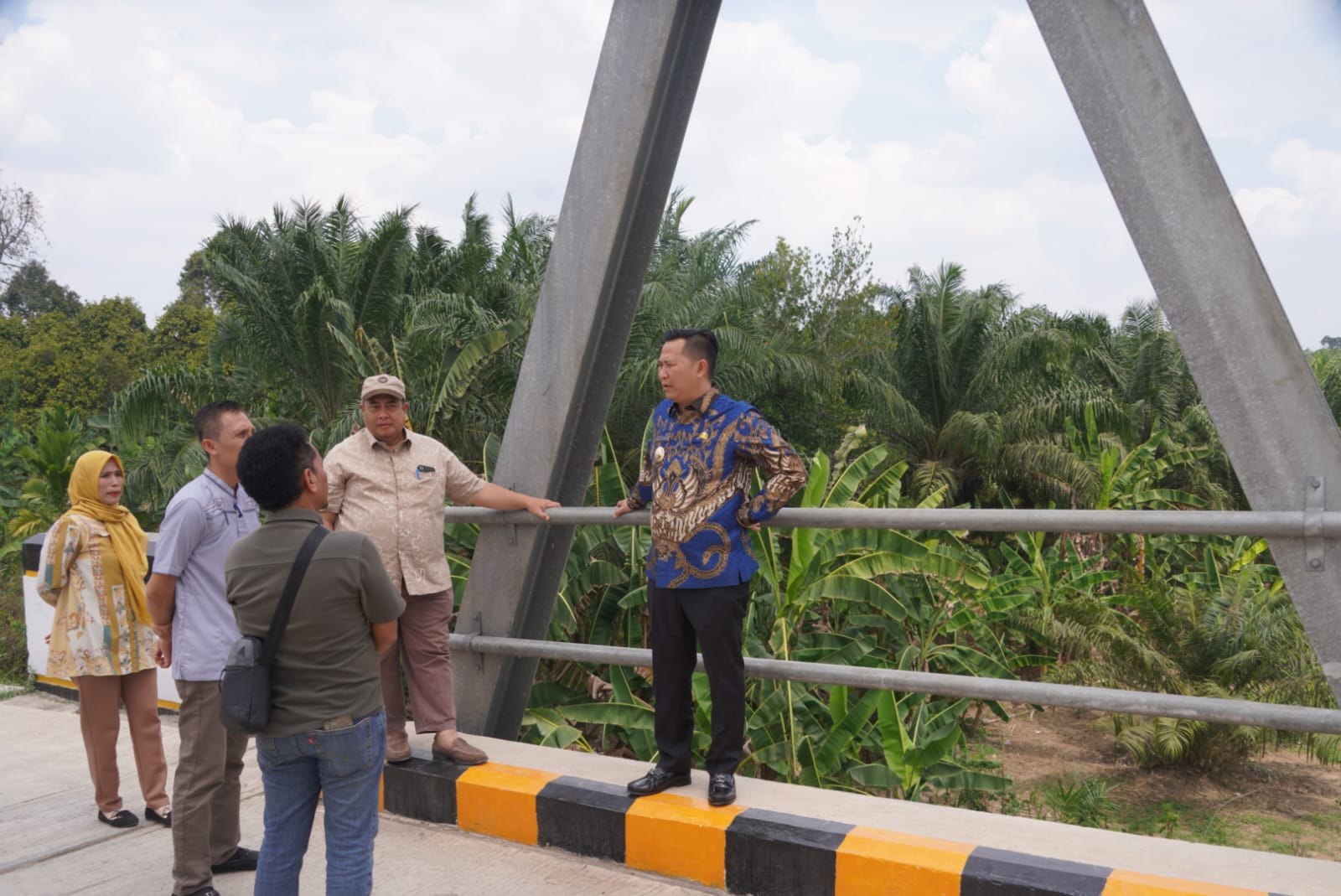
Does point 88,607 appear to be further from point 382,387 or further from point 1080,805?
point 1080,805

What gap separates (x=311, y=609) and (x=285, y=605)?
0.06 m

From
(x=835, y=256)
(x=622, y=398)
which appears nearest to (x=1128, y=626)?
(x=622, y=398)

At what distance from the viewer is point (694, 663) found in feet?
12.9

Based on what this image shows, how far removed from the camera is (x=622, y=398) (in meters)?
14.2

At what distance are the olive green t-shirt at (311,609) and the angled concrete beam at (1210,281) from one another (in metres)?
2.41

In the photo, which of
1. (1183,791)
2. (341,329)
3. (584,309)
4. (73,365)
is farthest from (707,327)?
(73,365)

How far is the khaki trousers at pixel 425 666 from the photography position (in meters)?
4.33

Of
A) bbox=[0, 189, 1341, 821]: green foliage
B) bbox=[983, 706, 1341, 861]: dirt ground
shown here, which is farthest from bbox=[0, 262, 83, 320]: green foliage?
bbox=[983, 706, 1341, 861]: dirt ground

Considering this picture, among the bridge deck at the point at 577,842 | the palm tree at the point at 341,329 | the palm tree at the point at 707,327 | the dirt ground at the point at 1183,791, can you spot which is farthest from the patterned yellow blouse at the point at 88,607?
the palm tree at the point at 707,327

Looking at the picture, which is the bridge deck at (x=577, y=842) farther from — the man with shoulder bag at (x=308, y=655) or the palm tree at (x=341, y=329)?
the palm tree at (x=341, y=329)

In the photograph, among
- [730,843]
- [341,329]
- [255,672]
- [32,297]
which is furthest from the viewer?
[32,297]

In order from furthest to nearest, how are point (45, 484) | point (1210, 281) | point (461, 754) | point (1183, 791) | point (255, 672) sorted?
point (45, 484) → point (1183, 791) → point (461, 754) → point (1210, 281) → point (255, 672)

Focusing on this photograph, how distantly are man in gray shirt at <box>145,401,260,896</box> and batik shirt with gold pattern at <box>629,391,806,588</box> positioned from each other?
1.35 meters

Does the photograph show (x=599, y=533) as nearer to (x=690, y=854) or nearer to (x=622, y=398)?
(x=690, y=854)
